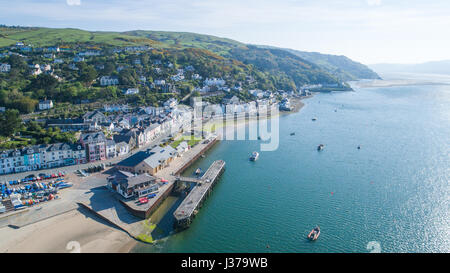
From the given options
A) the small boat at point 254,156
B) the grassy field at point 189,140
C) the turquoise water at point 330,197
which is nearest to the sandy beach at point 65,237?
the turquoise water at point 330,197

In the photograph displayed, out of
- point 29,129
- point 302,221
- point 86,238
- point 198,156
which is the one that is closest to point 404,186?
point 302,221

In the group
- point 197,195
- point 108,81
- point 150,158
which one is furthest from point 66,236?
point 108,81

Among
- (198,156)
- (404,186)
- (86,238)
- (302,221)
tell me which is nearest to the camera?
(86,238)

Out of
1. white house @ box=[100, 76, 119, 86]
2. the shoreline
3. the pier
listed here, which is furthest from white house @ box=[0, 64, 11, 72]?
the pier

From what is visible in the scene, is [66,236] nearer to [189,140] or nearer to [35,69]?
[189,140]

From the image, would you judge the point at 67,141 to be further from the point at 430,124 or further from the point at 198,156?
the point at 430,124

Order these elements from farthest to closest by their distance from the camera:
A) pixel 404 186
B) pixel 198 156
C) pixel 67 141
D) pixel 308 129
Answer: pixel 308 129 < pixel 198 156 < pixel 67 141 < pixel 404 186
